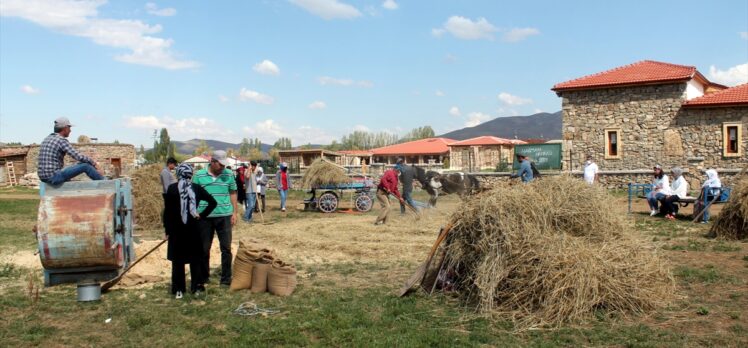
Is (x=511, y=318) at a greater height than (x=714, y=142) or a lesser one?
lesser

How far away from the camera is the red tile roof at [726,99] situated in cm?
2642

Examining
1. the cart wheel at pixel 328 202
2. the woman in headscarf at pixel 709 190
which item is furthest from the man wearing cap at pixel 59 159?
the woman in headscarf at pixel 709 190

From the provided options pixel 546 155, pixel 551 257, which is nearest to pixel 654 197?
pixel 551 257

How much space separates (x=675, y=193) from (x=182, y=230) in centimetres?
1201

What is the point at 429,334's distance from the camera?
5281mm

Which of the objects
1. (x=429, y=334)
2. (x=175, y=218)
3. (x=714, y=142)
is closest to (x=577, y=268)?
(x=429, y=334)

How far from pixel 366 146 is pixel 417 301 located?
108 metres

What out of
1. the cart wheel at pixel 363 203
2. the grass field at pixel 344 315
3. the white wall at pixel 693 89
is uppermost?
the white wall at pixel 693 89

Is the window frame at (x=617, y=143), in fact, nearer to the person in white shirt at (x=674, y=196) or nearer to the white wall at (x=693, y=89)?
the white wall at (x=693, y=89)

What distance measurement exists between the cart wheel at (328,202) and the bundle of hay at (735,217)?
9977mm

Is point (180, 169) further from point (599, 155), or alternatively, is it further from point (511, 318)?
point (599, 155)

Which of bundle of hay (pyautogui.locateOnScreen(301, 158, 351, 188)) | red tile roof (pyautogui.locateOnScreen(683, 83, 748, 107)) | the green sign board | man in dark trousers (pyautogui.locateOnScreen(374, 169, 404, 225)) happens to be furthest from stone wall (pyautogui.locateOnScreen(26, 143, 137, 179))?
red tile roof (pyautogui.locateOnScreen(683, 83, 748, 107))

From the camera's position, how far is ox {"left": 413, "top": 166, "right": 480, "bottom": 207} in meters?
18.0

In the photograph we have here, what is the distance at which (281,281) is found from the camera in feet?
23.1
